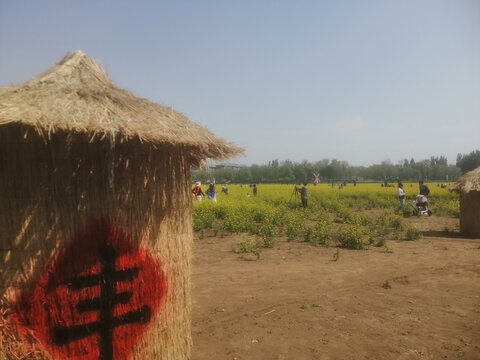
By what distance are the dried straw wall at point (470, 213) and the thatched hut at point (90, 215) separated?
982 cm

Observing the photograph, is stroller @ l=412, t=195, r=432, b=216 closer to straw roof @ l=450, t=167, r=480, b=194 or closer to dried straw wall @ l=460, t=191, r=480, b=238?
straw roof @ l=450, t=167, r=480, b=194

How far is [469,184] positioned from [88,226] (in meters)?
10.8

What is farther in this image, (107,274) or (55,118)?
(107,274)

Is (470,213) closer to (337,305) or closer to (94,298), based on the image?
(337,305)

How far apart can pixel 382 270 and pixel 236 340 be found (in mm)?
3888

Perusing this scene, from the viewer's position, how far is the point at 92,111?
7.78 feet

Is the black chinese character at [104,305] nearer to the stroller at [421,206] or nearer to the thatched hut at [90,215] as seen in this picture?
the thatched hut at [90,215]

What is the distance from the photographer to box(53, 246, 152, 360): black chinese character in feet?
8.07

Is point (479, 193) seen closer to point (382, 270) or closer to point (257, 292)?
point (382, 270)

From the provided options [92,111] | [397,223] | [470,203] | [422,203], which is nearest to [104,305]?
[92,111]

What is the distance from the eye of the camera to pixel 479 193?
31.9 feet

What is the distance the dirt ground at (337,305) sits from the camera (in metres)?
3.71

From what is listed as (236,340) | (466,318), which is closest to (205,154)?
(236,340)

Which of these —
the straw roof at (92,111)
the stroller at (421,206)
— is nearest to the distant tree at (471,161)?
the stroller at (421,206)
